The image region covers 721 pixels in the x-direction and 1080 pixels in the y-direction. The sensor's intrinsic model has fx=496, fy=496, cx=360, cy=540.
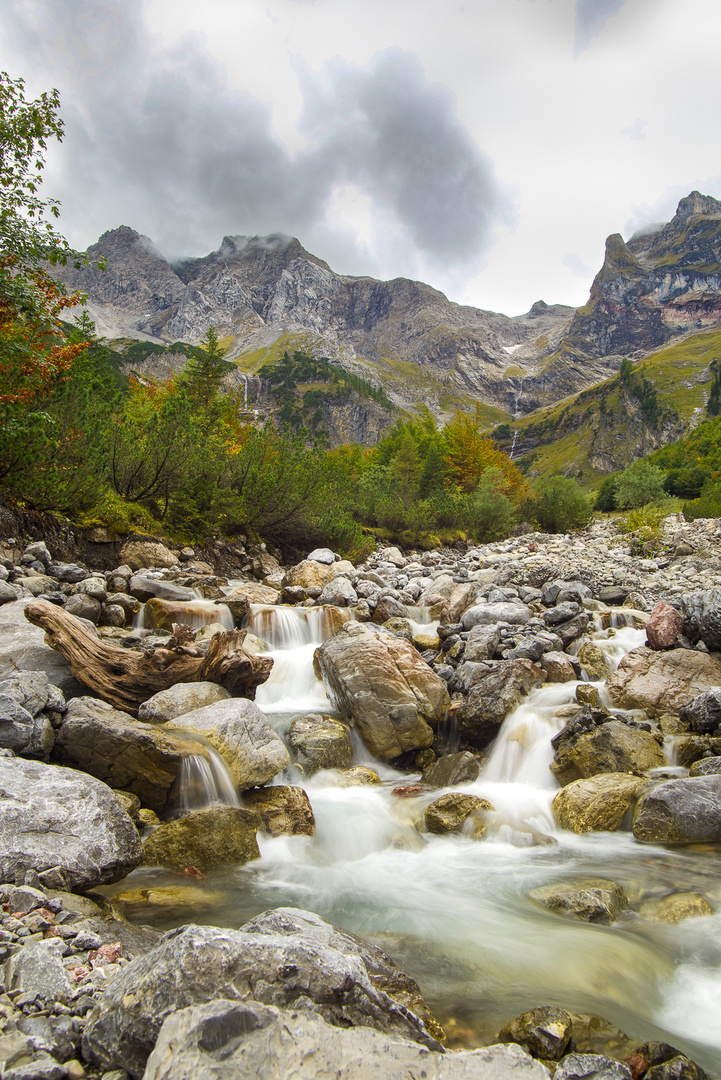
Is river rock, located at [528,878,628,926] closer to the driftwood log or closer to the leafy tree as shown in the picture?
the driftwood log

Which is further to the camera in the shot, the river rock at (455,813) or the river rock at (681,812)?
the river rock at (455,813)

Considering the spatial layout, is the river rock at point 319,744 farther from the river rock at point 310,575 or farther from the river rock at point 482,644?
the river rock at point 310,575

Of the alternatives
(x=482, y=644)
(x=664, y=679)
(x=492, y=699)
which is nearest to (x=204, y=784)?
(x=492, y=699)

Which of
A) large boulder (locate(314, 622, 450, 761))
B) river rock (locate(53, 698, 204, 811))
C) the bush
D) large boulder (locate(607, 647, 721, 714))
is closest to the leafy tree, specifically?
the bush

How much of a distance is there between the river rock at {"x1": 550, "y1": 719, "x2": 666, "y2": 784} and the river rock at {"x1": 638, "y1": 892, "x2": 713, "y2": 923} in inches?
87.7

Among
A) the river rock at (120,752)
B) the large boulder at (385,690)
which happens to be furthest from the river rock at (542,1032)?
the large boulder at (385,690)

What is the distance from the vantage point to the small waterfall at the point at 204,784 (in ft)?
19.0

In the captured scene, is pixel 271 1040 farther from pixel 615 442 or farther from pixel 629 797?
pixel 615 442

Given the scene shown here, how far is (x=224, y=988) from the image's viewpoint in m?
2.28

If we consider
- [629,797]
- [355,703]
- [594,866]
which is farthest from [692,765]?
[355,703]

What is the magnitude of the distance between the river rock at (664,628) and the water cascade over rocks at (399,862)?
0.10 m

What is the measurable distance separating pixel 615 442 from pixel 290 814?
139 meters

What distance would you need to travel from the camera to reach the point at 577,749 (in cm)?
733

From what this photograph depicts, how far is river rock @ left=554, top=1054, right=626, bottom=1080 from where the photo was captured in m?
2.44
